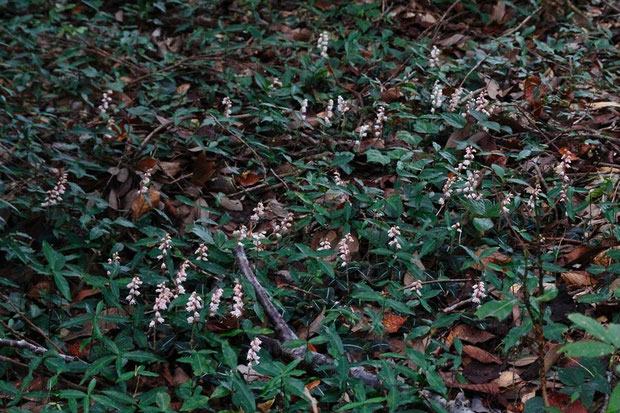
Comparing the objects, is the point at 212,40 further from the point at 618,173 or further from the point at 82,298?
the point at 618,173

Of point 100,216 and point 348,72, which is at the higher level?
point 348,72

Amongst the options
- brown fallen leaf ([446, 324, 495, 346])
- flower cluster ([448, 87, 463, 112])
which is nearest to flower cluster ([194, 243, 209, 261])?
brown fallen leaf ([446, 324, 495, 346])

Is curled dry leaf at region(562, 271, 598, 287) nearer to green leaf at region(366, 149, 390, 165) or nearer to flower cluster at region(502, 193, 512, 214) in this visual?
flower cluster at region(502, 193, 512, 214)

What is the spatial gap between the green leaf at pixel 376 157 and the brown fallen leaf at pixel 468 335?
3.27 ft

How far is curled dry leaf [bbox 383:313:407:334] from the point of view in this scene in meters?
2.79

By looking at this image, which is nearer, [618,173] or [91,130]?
[618,173]

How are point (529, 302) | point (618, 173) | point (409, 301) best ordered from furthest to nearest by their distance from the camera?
point (618, 173)
point (409, 301)
point (529, 302)

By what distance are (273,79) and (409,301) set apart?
87.2 inches

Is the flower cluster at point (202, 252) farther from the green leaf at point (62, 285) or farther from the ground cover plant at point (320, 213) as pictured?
the green leaf at point (62, 285)

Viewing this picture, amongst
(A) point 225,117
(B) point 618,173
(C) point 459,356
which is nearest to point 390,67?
(A) point 225,117

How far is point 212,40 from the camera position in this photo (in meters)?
5.10

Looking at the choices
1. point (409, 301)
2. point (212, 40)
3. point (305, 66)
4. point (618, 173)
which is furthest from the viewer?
point (212, 40)

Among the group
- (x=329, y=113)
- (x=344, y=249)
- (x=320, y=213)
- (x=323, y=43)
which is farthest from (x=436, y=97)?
(x=344, y=249)

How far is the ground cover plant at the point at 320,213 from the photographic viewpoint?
2.51 meters
